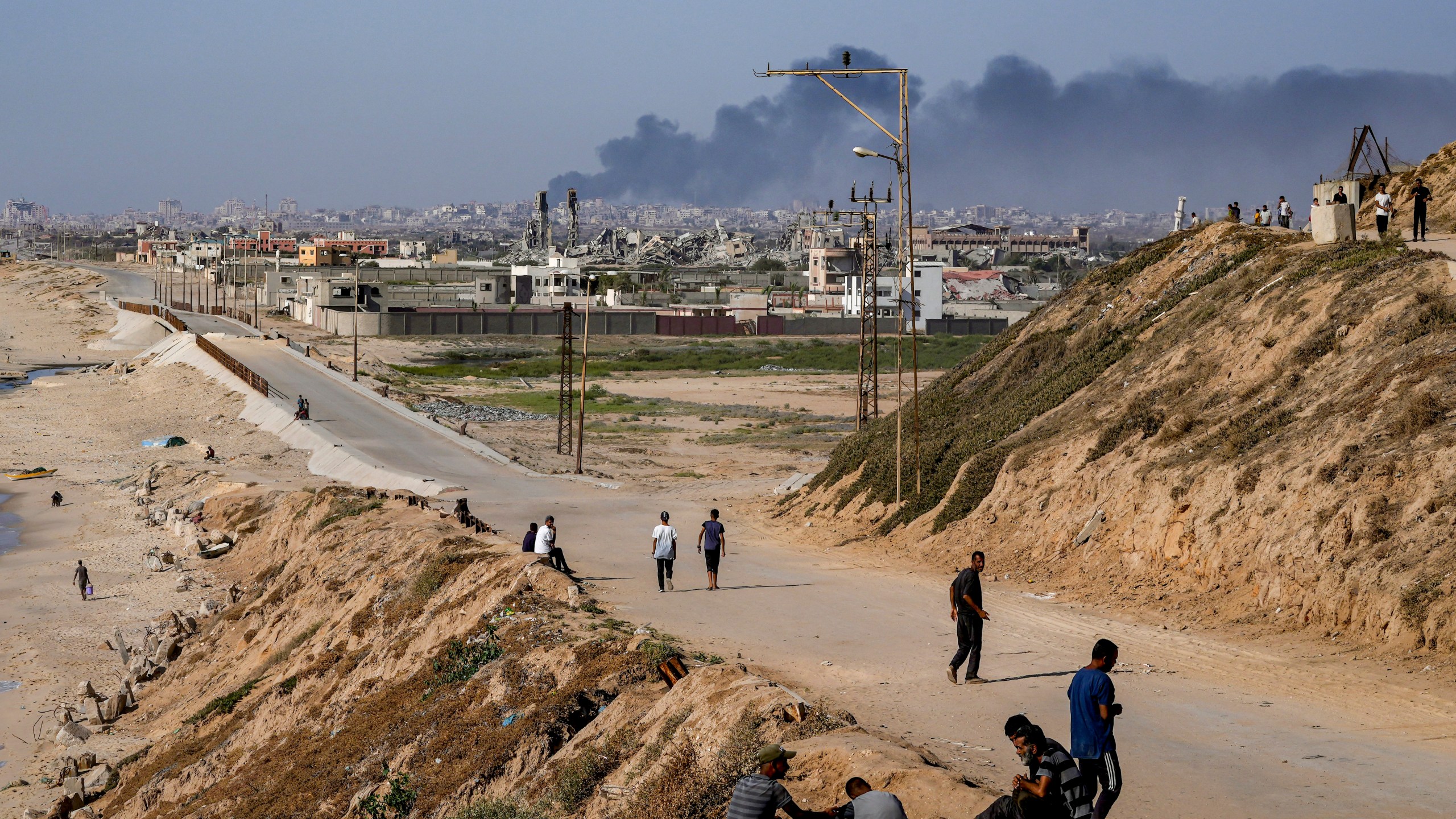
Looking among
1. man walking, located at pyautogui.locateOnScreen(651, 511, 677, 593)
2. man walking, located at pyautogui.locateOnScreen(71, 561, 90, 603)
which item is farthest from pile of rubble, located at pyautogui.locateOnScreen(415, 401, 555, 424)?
man walking, located at pyautogui.locateOnScreen(651, 511, 677, 593)

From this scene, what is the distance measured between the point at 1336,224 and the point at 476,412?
47523 millimetres

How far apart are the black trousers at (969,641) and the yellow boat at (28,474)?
48269 mm

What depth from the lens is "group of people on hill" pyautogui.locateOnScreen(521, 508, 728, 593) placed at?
69.9ft

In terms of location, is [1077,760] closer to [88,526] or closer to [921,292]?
[88,526]

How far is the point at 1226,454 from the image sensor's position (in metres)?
20.9

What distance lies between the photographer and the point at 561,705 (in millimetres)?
15617

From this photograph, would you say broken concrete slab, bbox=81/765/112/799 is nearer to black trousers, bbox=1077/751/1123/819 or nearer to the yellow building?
black trousers, bbox=1077/751/1123/819

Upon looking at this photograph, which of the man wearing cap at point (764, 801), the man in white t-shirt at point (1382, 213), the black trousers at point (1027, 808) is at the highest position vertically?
the man in white t-shirt at point (1382, 213)

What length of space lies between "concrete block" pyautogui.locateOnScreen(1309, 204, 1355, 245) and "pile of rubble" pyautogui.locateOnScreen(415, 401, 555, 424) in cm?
4347

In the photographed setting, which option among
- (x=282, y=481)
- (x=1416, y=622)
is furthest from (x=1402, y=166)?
(x=282, y=481)

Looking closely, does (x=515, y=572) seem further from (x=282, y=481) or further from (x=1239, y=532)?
(x=282, y=481)

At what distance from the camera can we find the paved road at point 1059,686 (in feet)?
36.7

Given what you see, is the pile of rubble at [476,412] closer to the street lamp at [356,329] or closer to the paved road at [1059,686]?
the street lamp at [356,329]

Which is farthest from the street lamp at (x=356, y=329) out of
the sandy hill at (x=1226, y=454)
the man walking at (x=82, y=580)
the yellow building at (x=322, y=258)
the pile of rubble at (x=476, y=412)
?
the yellow building at (x=322, y=258)
